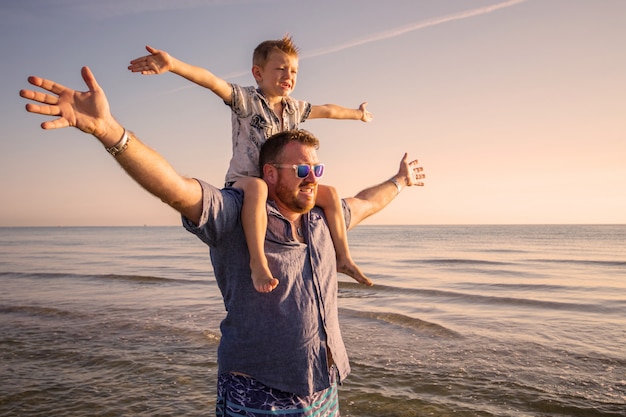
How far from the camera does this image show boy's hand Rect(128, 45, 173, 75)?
3168mm

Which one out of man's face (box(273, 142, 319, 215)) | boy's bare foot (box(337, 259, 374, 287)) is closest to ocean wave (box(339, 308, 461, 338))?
boy's bare foot (box(337, 259, 374, 287))

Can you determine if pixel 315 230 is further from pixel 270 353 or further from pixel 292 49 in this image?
pixel 292 49

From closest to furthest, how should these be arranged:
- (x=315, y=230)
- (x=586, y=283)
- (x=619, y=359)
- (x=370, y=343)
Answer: (x=315, y=230)
(x=619, y=359)
(x=370, y=343)
(x=586, y=283)

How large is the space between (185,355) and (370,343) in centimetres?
315

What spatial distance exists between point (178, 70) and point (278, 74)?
1022 mm

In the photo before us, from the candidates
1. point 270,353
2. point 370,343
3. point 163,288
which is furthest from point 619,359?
point 163,288

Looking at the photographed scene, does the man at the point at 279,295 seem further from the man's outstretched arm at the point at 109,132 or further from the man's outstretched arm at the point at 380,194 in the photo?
the man's outstretched arm at the point at 380,194

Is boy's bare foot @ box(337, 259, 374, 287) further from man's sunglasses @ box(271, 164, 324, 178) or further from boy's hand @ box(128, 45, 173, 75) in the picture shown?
boy's hand @ box(128, 45, 173, 75)

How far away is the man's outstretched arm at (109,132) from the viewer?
2.02 m

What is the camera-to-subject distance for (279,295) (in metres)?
2.88

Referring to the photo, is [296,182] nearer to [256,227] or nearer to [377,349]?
[256,227]

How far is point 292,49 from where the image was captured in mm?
4379

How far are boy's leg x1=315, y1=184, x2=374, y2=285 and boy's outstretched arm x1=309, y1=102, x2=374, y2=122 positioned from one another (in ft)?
4.46

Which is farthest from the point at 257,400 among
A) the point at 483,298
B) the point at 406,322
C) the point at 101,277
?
the point at 101,277
